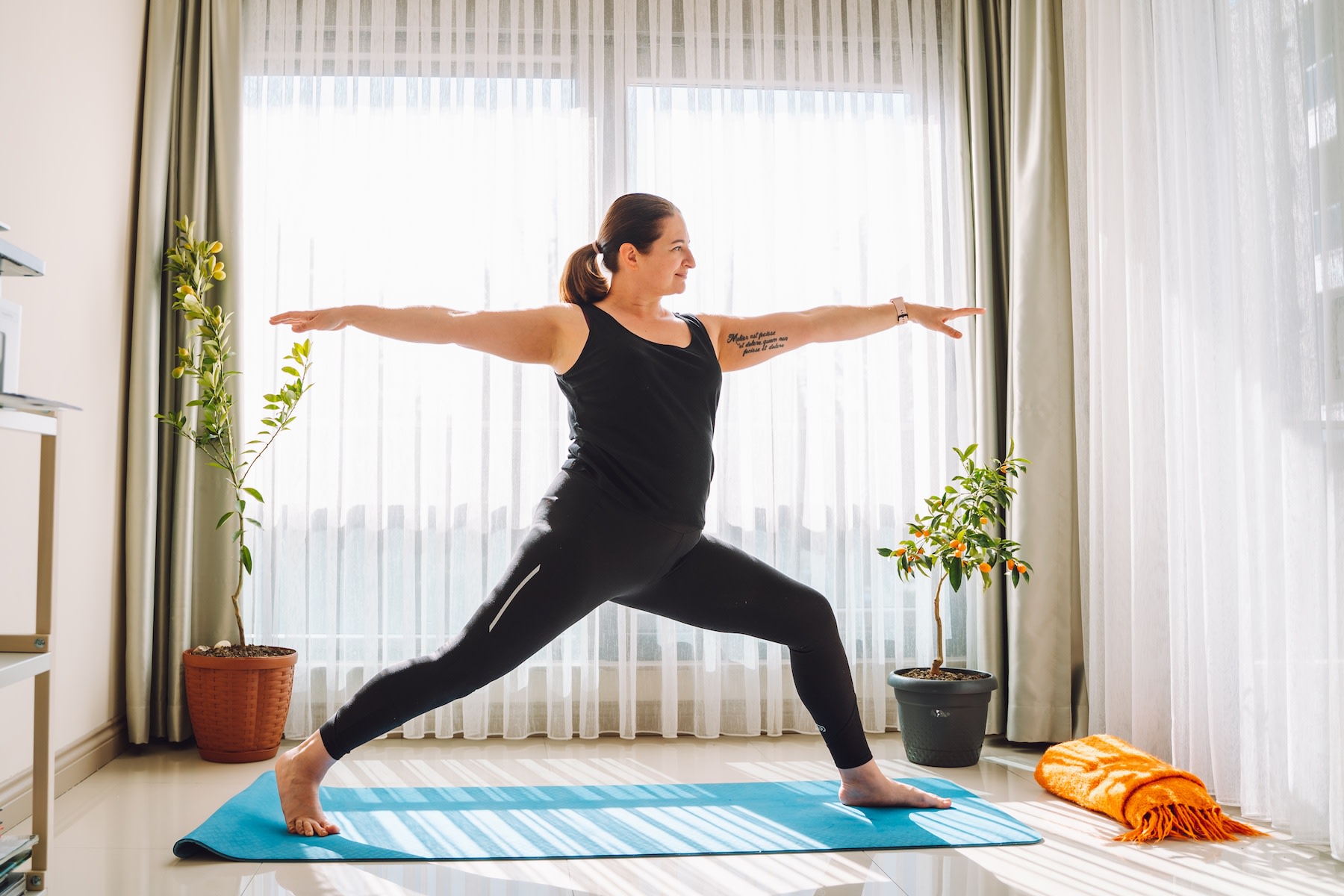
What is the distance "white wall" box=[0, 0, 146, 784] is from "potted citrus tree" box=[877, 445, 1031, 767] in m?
2.19

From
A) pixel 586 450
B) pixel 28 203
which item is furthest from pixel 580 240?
pixel 28 203

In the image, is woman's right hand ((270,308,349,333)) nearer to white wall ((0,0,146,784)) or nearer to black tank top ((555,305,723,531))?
black tank top ((555,305,723,531))

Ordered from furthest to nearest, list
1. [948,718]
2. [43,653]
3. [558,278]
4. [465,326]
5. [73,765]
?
[558,278], [948,718], [73,765], [465,326], [43,653]

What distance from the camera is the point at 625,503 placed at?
2223 millimetres

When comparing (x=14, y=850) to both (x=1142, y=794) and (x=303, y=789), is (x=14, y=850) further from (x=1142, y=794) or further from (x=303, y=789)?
(x=1142, y=794)

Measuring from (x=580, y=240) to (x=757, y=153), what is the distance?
67 centimetres

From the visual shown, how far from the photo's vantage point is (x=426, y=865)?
206cm

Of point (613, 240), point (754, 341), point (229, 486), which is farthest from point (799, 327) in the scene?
point (229, 486)

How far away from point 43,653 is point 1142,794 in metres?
2.28

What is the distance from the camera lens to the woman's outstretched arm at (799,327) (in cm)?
251

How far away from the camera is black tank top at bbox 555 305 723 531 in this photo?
88.4 inches

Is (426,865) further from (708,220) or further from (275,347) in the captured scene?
(708,220)

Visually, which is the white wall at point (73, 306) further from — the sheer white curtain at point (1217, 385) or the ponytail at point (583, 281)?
the sheer white curtain at point (1217, 385)

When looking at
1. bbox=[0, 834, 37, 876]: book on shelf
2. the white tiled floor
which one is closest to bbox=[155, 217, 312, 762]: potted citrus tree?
the white tiled floor
